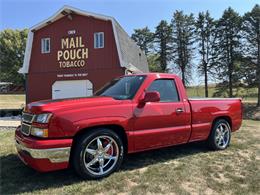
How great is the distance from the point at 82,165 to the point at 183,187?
1.60 metres

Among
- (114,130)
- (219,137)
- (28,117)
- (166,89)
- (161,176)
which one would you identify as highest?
(166,89)

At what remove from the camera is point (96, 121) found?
5.02 meters

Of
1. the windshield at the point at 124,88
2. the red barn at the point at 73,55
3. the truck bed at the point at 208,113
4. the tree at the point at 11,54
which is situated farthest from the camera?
the tree at the point at 11,54

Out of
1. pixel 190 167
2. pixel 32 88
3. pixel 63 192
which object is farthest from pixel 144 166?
pixel 32 88

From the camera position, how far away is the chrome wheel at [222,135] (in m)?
7.23

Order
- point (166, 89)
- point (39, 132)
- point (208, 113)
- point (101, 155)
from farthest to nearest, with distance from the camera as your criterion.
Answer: point (208, 113) → point (166, 89) → point (101, 155) → point (39, 132)

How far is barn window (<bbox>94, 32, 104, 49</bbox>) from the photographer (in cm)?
2097

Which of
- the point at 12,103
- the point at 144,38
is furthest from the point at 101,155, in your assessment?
the point at 144,38

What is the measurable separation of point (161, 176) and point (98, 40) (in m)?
16.9

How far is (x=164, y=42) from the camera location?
55.0 meters

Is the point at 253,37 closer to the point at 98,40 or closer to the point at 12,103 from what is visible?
the point at 98,40

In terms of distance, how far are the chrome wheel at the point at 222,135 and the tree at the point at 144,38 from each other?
52.9 meters

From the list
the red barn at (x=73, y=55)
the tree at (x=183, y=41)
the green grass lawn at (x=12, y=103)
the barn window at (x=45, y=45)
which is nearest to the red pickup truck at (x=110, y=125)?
the red barn at (x=73, y=55)

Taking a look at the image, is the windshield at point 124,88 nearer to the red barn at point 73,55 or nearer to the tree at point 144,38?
the red barn at point 73,55
